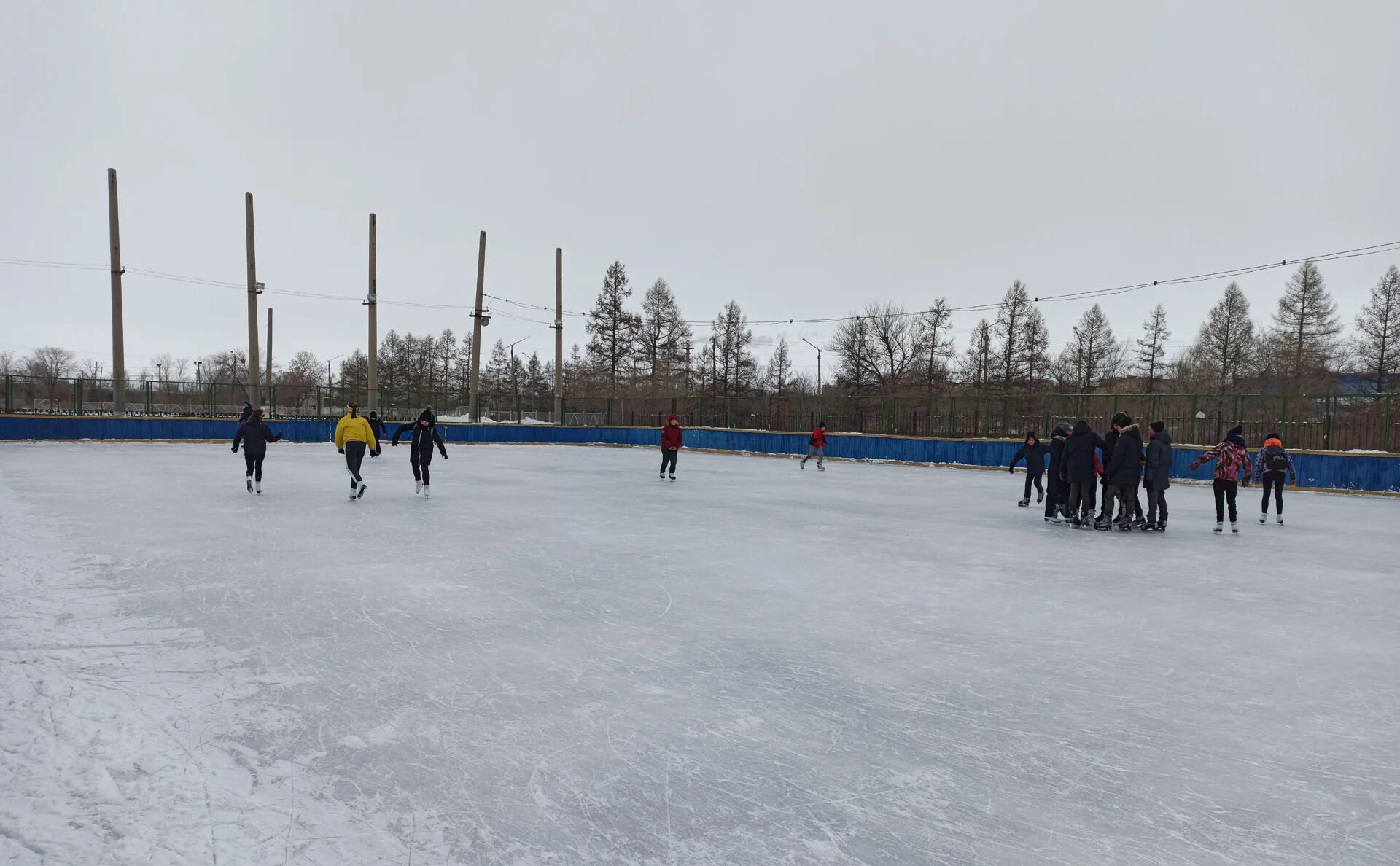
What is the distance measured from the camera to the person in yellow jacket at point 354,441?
43.1ft

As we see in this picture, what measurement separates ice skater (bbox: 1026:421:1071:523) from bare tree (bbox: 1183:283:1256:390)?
5372 cm

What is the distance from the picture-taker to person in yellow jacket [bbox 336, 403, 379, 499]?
13148mm

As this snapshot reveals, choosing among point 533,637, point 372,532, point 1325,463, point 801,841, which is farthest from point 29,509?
point 1325,463

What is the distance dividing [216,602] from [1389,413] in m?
23.9

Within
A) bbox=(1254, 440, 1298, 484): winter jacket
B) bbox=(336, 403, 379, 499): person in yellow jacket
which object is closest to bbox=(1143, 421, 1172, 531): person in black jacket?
bbox=(1254, 440, 1298, 484): winter jacket

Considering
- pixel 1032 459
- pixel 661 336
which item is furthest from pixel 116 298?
pixel 661 336

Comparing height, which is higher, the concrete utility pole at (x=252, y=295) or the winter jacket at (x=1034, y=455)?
the concrete utility pole at (x=252, y=295)

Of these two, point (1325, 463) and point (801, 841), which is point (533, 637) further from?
point (1325, 463)

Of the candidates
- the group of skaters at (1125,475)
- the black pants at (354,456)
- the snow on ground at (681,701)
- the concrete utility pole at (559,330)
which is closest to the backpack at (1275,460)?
the group of skaters at (1125,475)

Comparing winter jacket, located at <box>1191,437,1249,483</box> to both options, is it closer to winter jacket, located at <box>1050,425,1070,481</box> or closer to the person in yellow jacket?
winter jacket, located at <box>1050,425,1070,481</box>

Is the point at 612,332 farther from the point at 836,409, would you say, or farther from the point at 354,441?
the point at 354,441

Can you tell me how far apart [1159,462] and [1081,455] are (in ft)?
3.38

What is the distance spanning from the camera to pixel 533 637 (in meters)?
5.37

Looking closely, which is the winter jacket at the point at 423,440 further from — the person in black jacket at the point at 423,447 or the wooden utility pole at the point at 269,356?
the wooden utility pole at the point at 269,356
